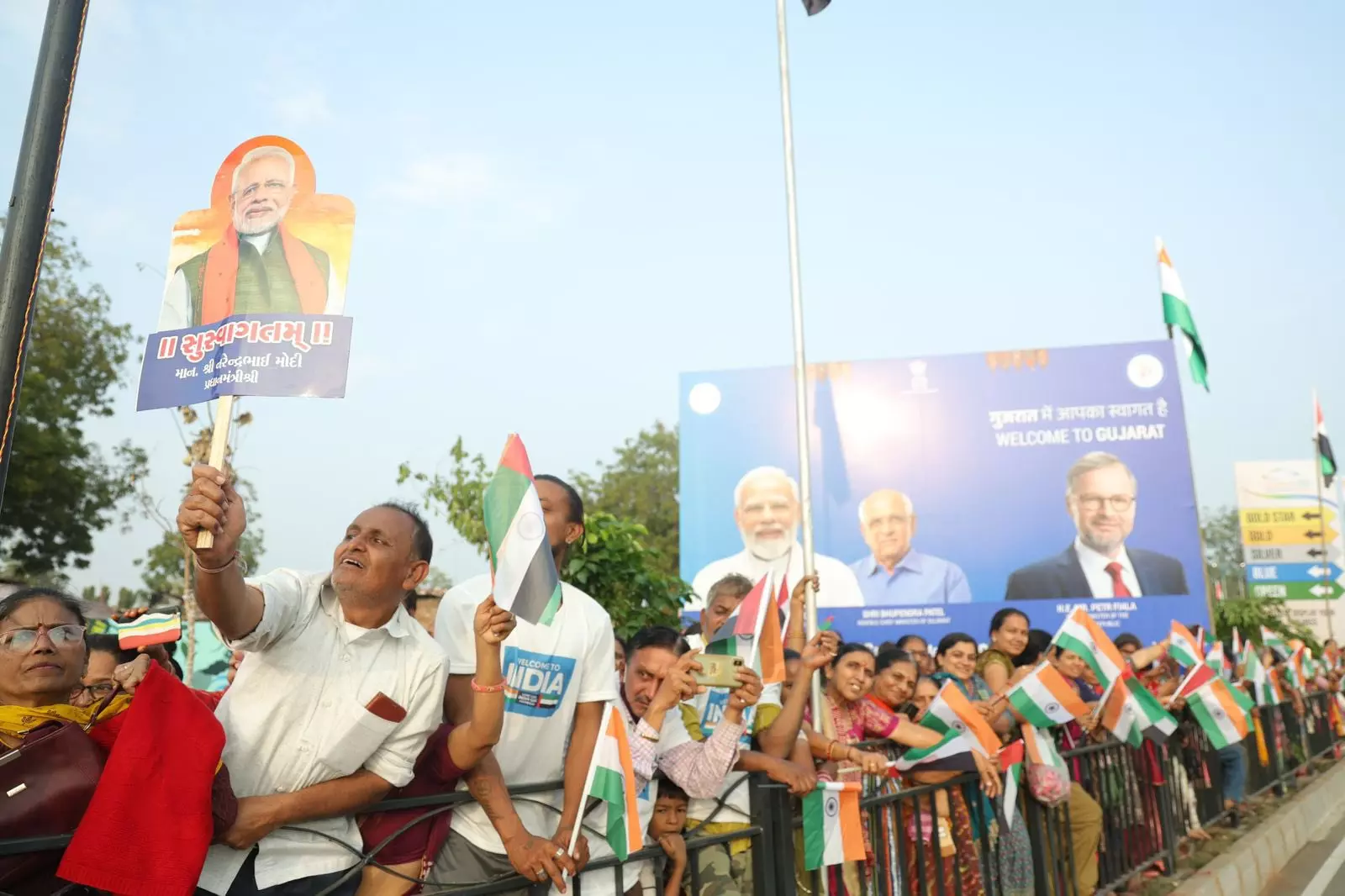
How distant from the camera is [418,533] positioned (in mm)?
2900

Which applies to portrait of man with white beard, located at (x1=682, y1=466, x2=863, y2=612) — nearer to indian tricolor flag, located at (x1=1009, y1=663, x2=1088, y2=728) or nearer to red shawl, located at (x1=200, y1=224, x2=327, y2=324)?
indian tricolor flag, located at (x1=1009, y1=663, x2=1088, y2=728)

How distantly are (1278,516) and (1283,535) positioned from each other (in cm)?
81

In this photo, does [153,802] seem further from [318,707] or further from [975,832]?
[975,832]

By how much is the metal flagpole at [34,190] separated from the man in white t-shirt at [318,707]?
0.68m

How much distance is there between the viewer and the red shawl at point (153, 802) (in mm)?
2090

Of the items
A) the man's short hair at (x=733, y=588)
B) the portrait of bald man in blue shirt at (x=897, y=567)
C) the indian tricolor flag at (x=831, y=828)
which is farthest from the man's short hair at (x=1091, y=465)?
the indian tricolor flag at (x=831, y=828)

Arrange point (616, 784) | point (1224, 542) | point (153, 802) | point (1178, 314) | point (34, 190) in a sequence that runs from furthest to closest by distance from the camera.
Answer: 1. point (1224, 542)
2. point (1178, 314)
3. point (616, 784)
4. point (34, 190)
5. point (153, 802)

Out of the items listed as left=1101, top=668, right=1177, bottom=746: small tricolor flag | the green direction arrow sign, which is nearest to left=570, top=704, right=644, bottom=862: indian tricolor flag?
left=1101, top=668, right=1177, bottom=746: small tricolor flag

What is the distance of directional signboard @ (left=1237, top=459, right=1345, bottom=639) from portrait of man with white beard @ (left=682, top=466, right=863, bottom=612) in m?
29.2

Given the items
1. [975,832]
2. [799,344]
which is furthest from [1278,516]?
[975,832]

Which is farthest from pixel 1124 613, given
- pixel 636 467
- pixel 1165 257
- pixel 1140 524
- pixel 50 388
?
pixel 636 467

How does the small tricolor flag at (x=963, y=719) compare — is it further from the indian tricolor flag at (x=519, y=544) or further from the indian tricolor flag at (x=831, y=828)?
the indian tricolor flag at (x=519, y=544)

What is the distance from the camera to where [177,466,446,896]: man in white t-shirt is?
241 centimetres

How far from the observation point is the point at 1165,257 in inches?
740
